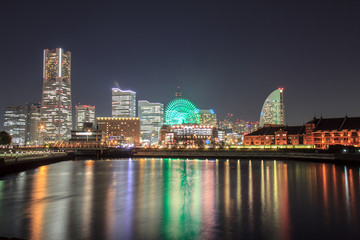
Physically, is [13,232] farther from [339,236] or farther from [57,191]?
[339,236]

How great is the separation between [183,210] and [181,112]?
170652 millimetres

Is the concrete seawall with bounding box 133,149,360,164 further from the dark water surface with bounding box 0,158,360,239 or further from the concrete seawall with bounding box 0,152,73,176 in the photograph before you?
the concrete seawall with bounding box 0,152,73,176

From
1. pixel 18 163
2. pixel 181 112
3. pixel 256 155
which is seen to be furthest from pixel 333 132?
pixel 181 112

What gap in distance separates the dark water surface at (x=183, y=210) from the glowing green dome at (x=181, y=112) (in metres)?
155

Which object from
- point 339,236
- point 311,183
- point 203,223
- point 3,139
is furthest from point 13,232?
point 3,139

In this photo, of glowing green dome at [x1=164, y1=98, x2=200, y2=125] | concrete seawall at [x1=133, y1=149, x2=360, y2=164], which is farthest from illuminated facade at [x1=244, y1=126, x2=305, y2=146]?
glowing green dome at [x1=164, y1=98, x2=200, y2=125]

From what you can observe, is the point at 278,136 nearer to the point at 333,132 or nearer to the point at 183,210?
the point at 333,132

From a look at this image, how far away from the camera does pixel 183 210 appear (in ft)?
85.4

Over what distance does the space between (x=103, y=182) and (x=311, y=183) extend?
2779cm

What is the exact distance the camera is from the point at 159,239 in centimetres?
1836

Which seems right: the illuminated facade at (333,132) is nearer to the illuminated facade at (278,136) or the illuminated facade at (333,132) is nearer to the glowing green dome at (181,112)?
the illuminated facade at (278,136)

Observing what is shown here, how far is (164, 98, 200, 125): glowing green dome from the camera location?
644ft

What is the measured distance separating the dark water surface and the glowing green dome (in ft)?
510

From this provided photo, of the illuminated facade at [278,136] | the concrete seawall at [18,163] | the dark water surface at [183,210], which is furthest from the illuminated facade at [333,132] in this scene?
the concrete seawall at [18,163]
